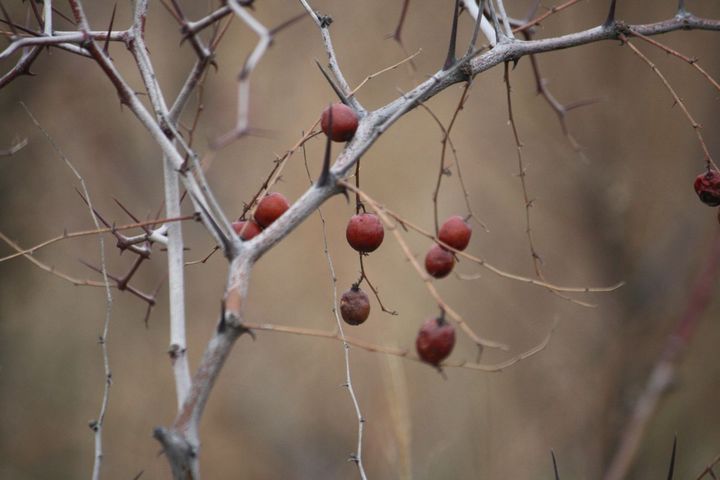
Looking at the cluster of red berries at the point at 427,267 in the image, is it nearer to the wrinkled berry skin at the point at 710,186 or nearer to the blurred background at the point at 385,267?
the wrinkled berry skin at the point at 710,186

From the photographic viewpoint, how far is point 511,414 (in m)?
5.08

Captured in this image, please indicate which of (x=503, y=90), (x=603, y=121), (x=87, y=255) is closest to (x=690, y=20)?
(x=603, y=121)

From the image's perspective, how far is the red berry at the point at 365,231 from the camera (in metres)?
1.41

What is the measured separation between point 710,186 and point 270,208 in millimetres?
988

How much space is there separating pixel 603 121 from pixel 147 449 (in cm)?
364

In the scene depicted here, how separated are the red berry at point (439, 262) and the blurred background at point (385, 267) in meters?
2.42

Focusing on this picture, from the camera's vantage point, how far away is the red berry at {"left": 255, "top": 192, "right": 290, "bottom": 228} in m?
1.40

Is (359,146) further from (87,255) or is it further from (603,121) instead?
(87,255)

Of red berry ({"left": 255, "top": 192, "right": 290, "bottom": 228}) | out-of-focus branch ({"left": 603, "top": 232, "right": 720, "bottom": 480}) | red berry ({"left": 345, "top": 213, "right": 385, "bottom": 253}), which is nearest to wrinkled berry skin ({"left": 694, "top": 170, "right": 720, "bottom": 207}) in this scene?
out-of-focus branch ({"left": 603, "top": 232, "right": 720, "bottom": 480})

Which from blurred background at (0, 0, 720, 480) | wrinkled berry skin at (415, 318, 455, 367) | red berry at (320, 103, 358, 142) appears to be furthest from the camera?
blurred background at (0, 0, 720, 480)

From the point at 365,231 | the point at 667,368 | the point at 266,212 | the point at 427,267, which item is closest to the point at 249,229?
the point at 266,212

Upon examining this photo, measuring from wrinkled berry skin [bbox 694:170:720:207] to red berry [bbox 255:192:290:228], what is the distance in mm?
944

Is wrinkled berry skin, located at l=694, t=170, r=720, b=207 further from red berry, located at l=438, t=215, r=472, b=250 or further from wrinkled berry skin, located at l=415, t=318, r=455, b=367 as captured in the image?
wrinkled berry skin, located at l=415, t=318, r=455, b=367

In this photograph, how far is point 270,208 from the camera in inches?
55.2
